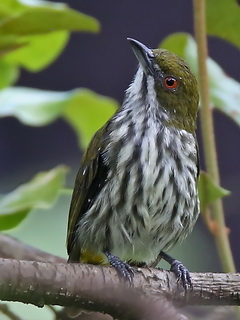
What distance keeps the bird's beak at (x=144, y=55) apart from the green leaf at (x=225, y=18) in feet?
0.92

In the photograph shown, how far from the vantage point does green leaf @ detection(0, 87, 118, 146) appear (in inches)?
123

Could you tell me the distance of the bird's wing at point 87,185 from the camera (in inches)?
127

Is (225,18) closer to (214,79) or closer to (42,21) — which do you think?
(214,79)

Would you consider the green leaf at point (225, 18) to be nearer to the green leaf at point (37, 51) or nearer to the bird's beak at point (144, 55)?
the bird's beak at point (144, 55)

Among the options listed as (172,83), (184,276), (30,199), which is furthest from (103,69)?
(184,276)

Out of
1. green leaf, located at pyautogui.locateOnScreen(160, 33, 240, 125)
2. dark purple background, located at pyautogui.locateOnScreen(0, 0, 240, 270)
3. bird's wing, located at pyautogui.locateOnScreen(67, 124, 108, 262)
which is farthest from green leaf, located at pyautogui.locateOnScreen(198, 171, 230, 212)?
dark purple background, located at pyautogui.locateOnScreen(0, 0, 240, 270)

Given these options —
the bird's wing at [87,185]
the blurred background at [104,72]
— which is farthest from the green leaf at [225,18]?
the blurred background at [104,72]

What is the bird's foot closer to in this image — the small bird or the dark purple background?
the small bird

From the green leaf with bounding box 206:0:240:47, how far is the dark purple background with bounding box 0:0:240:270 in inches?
Result: 141

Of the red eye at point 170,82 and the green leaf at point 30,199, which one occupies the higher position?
the red eye at point 170,82

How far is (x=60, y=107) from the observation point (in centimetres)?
312

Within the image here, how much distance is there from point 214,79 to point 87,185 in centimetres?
59

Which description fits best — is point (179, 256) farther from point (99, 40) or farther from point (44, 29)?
point (99, 40)

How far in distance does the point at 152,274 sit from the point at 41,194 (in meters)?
0.41
